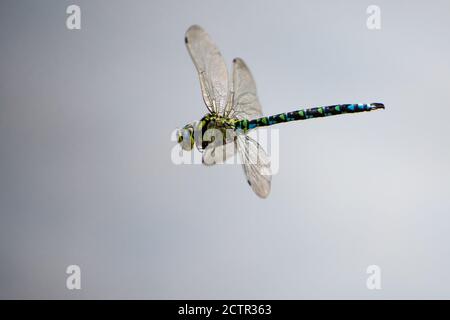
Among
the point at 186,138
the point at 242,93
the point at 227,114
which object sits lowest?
the point at 186,138

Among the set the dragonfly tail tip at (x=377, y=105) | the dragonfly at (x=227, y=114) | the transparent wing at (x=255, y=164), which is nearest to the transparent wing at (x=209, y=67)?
the dragonfly at (x=227, y=114)

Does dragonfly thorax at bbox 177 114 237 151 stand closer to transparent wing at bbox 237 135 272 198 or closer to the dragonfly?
the dragonfly

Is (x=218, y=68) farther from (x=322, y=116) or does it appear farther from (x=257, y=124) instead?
(x=322, y=116)

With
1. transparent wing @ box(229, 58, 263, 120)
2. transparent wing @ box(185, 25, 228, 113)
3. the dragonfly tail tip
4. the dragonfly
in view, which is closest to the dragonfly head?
the dragonfly

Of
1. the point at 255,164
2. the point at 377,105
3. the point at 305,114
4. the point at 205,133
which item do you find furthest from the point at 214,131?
the point at 377,105

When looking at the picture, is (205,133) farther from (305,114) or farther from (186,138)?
(305,114)

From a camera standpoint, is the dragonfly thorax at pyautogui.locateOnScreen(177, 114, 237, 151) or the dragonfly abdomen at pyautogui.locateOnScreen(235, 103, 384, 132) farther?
the dragonfly abdomen at pyautogui.locateOnScreen(235, 103, 384, 132)

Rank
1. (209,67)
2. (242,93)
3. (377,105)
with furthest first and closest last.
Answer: (242,93) → (209,67) → (377,105)
